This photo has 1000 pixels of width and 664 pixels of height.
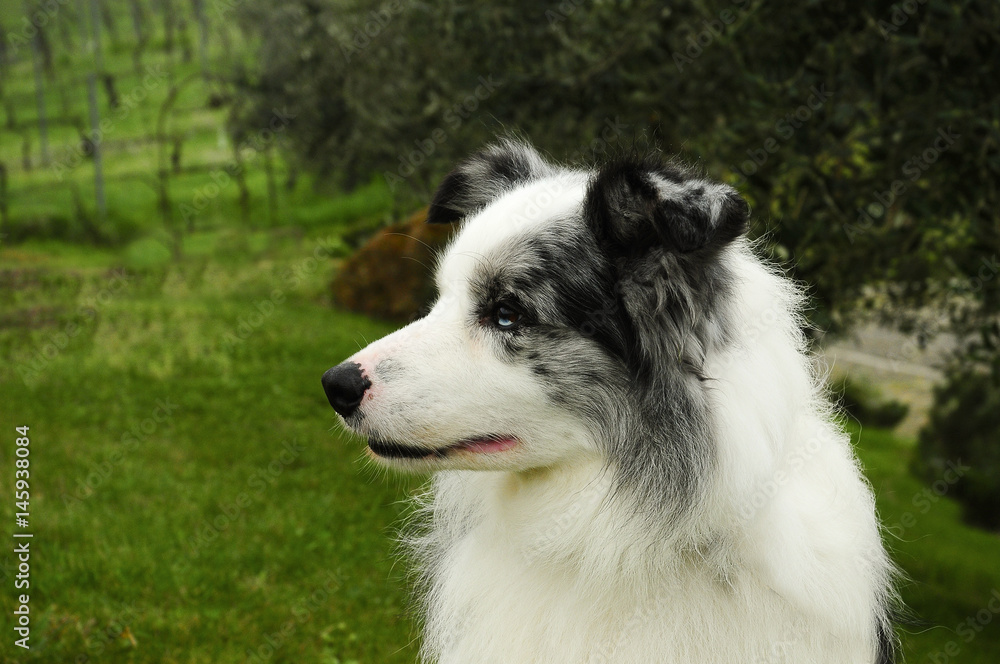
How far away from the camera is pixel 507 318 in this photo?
2.34 m

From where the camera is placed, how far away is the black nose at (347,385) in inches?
88.2

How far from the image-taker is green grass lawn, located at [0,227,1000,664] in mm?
4141

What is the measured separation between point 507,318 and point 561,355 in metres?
0.20

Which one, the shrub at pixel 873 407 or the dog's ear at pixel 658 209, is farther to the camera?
the shrub at pixel 873 407

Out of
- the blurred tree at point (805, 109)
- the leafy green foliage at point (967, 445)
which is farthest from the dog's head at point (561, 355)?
the leafy green foliage at point (967, 445)

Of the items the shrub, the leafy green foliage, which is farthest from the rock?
the leafy green foliage

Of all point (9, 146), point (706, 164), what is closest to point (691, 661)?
point (706, 164)

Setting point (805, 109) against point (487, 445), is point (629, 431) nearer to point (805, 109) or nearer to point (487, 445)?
point (487, 445)

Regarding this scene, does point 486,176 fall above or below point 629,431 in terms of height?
above

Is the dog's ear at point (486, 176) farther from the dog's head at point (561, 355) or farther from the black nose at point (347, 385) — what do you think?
the black nose at point (347, 385)

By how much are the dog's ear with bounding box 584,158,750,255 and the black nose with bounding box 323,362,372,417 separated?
0.83 metres

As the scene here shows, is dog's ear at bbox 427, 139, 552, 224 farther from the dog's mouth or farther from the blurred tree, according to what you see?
the dog's mouth

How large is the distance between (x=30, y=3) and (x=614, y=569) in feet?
38.6

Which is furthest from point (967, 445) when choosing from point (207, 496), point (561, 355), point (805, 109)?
point (207, 496)
